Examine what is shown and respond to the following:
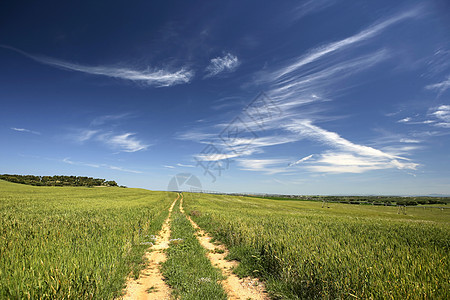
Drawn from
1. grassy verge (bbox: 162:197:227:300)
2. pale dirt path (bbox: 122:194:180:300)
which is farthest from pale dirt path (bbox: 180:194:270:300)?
pale dirt path (bbox: 122:194:180:300)

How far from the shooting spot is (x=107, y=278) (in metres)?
4.76

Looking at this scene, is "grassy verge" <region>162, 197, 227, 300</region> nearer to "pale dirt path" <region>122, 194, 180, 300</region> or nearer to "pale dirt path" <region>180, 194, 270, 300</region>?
"pale dirt path" <region>122, 194, 180, 300</region>

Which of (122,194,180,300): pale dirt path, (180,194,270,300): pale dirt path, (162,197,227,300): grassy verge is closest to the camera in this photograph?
(162,197,227,300): grassy verge

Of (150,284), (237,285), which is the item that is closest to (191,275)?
(150,284)

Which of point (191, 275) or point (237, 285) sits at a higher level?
point (191, 275)

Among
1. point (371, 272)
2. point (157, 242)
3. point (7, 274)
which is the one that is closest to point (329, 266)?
point (371, 272)

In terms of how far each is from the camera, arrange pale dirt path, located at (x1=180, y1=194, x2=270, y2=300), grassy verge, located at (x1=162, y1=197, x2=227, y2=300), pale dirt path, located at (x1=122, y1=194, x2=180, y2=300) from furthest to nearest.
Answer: pale dirt path, located at (x1=180, y1=194, x2=270, y2=300) → pale dirt path, located at (x1=122, y1=194, x2=180, y2=300) → grassy verge, located at (x1=162, y1=197, x2=227, y2=300)

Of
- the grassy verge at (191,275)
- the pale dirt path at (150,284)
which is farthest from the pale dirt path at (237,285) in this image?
A: the pale dirt path at (150,284)

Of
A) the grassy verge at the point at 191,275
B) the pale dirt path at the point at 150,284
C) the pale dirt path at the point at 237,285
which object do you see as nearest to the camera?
the grassy verge at the point at 191,275

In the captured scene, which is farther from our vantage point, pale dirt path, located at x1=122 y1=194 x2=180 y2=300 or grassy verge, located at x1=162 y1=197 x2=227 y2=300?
pale dirt path, located at x1=122 y1=194 x2=180 y2=300

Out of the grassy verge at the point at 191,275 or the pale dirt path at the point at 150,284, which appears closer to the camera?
the grassy verge at the point at 191,275

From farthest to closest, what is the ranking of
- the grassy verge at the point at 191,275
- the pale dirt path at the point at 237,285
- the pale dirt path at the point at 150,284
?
the pale dirt path at the point at 237,285, the pale dirt path at the point at 150,284, the grassy verge at the point at 191,275

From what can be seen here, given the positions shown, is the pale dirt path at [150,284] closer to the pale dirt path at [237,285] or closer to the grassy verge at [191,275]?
the grassy verge at [191,275]

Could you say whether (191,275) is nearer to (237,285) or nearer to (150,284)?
(150,284)
